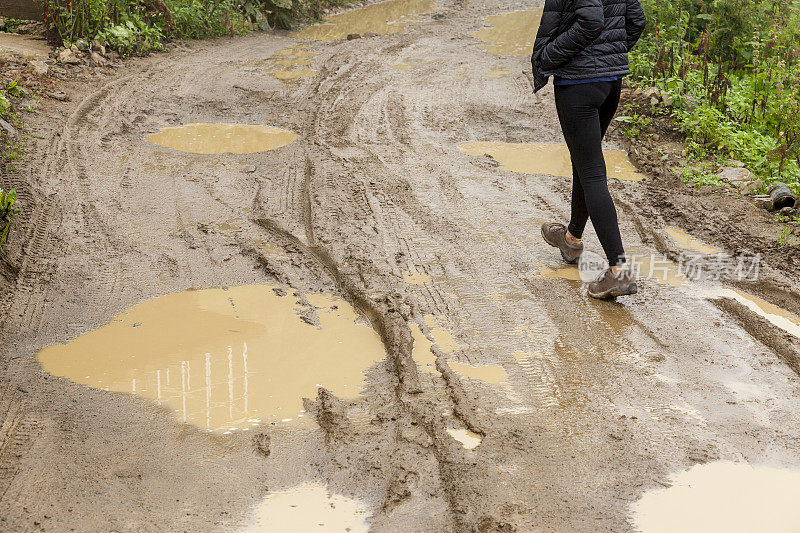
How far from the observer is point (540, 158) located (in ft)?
22.1

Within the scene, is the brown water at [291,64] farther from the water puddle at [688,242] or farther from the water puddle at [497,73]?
the water puddle at [688,242]

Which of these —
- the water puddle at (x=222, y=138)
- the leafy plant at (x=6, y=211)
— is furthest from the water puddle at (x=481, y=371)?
the water puddle at (x=222, y=138)

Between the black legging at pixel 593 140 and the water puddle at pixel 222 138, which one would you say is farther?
the water puddle at pixel 222 138

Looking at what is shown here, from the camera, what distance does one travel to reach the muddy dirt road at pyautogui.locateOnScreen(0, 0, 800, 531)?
2719 millimetres

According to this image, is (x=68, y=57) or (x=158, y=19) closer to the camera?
(x=68, y=57)

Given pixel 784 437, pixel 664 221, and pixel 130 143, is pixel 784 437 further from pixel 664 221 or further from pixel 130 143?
pixel 130 143

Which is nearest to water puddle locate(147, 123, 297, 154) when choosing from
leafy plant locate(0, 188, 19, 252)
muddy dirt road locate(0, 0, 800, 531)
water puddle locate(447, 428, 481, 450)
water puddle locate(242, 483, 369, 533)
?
muddy dirt road locate(0, 0, 800, 531)

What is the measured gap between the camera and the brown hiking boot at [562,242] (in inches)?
182

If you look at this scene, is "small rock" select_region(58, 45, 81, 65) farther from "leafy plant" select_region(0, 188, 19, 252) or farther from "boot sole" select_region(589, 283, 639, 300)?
"boot sole" select_region(589, 283, 639, 300)

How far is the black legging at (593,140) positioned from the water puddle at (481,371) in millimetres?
1153

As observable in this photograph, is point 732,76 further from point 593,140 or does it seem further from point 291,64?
point 291,64

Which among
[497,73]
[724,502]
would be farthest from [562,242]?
[497,73]

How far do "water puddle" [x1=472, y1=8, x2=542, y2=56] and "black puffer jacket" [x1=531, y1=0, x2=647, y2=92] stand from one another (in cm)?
753

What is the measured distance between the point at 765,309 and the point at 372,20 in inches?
487
